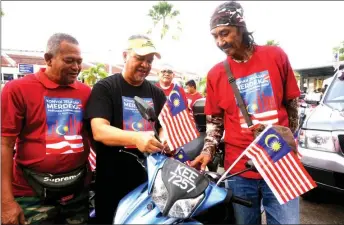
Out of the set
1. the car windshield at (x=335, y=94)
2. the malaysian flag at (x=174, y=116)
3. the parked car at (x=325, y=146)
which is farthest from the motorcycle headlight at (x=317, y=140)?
the malaysian flag at (x=174, y=116)

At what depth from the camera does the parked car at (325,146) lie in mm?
3102

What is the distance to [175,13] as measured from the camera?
1223 inches

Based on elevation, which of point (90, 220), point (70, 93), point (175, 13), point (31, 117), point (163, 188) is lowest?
point (90, 220)

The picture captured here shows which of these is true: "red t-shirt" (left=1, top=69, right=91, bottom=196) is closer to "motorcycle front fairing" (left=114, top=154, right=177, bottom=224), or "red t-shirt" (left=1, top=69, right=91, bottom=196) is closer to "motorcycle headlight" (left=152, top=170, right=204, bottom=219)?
"motorcycle front fairing" (left=114, top=154, right=177, bottom=224)

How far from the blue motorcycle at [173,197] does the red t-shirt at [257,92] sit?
0.47 meters

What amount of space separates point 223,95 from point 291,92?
1.34 feet

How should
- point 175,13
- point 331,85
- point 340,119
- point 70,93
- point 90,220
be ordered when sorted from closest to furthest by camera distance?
point 70,93, point 90,220, point 340,119, point 331,85, point 175,13

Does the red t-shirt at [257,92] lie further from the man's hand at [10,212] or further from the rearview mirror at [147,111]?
the man's hand at [10,212]

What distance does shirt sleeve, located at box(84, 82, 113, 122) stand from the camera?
177 cm

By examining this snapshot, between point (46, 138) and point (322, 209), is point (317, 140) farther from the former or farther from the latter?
point (46, 138)

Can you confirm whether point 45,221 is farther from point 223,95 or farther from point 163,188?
point 223,95

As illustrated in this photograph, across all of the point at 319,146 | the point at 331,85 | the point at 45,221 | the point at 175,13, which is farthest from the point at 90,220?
the point at 175,13

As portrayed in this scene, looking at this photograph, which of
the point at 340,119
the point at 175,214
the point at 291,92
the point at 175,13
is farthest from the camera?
the point at 175,13

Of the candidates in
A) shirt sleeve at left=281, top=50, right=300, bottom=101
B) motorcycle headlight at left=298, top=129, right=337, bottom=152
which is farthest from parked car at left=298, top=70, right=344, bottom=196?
shirt sleeve at left=281, top=50, right=300, bottom=101
